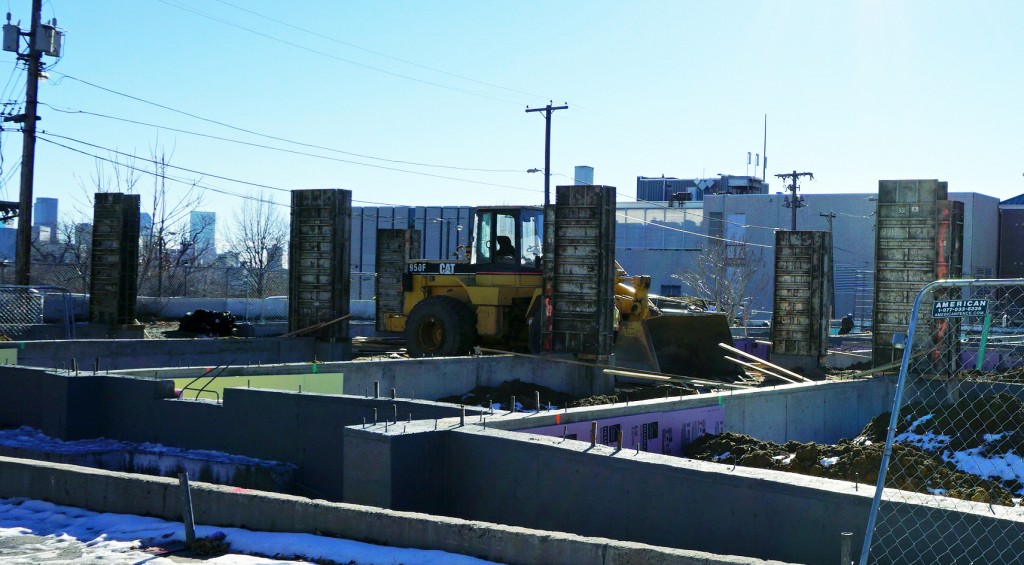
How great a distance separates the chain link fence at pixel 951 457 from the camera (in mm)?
5957

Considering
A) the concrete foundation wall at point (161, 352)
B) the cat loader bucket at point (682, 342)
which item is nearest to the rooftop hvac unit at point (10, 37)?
the concrete foundation wall at point (161, 352)

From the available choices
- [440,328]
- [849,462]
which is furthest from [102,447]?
[440,328]

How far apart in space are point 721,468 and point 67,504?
5.64 metres

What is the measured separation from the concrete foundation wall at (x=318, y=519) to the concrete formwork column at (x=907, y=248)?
13.0 metres

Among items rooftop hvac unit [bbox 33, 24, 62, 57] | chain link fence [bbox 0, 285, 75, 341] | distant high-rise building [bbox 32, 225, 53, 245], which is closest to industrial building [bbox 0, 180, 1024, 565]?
chain link fence [bbox 0, 285, 75, 341]

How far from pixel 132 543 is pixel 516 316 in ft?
43.8

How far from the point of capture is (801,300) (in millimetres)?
22688

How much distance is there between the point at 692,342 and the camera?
21047 millimetres

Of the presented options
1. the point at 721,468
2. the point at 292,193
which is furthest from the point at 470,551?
the point at 292,193

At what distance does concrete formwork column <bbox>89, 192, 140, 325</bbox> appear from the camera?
23000mm

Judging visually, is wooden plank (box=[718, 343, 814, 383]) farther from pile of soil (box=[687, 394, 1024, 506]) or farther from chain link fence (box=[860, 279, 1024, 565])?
pile of soil (box=[687, 394, 1024, 506])

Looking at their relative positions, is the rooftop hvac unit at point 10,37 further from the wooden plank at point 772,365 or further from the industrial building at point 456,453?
the wooden plank at point 772,365

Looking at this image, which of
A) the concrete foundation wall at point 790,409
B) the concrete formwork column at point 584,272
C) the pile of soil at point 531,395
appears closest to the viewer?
the concrete foundation wall at point 790,409

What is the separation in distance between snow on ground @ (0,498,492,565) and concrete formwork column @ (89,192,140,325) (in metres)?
15.0
